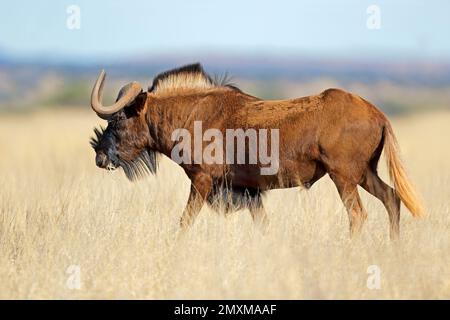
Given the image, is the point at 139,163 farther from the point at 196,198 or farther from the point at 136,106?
the point at 196,198

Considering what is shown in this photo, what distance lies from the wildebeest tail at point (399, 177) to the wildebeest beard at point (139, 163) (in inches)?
96.6

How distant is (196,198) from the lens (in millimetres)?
9828

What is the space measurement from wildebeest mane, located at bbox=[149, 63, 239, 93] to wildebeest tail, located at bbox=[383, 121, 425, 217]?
1746 millimetres

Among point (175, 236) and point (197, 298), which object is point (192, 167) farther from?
point (197, 298)

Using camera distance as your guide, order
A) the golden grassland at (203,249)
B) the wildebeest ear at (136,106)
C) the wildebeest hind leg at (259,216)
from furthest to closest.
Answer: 1. the wildebeest ear at (136,106)
2. the wildebeest hind leg at (259,216)
3. the golden grassland at (203,249)

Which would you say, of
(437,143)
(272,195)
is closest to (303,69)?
(437,143)

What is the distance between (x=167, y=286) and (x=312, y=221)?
6.50 feet

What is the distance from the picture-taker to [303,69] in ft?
385

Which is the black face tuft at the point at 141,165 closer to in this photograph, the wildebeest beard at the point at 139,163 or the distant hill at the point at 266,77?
the wildebeest beard at the point at 139,163

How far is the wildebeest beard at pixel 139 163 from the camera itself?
10.5 metres

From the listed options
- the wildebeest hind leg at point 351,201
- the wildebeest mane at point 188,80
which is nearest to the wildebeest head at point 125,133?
the wildebeest mane at point 188,80

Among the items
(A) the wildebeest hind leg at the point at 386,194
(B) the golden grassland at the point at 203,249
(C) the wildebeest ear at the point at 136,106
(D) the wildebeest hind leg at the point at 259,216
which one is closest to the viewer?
(B) the golden grassland at the point at 203,249

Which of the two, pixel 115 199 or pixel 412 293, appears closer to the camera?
pixel 412 293

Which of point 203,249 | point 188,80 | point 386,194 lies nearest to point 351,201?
point 386,194
